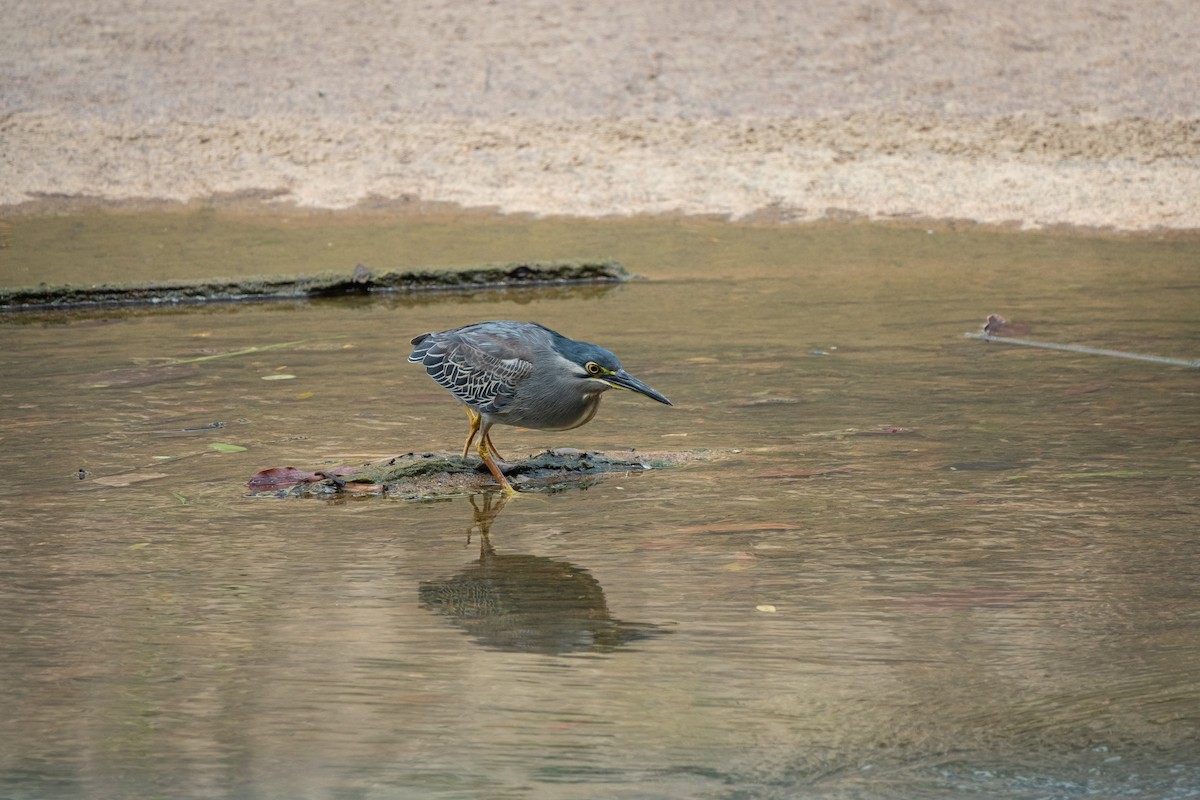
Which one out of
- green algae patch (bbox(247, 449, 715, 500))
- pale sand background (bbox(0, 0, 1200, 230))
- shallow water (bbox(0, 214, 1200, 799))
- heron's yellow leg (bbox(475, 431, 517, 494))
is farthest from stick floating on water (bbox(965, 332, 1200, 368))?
pale sand background (bbox(0, 0, 1200, 230))

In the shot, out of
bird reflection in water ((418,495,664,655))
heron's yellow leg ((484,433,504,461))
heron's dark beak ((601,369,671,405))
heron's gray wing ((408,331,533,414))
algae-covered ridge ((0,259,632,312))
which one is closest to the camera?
bird reflection in water ((418,495,664,655))

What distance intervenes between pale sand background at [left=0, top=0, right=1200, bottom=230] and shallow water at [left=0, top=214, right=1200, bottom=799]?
12.3ft

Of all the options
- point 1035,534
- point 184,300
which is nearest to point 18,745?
point 1035,534

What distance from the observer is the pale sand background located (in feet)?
38.7

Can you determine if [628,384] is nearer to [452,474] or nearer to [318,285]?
[452,474]

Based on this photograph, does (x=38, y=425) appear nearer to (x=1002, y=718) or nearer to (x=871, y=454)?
(x=871, y=454)

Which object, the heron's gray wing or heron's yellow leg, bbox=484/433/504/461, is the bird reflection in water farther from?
heron's yellow leg, bbox=484/433/504/461

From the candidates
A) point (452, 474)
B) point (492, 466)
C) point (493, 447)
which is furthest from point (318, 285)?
point (492, 466)

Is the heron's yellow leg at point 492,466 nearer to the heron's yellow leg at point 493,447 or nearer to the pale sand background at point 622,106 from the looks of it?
the heron's yellow leg at point 493,447

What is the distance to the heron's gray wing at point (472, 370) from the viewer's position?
5.40m

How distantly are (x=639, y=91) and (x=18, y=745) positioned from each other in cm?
1083

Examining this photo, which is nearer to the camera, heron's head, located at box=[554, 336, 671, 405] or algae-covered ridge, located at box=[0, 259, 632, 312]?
heron's head, located at box=[554, 336, 671, 405]

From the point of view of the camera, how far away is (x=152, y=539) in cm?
496

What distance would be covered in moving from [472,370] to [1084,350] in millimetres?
3220
